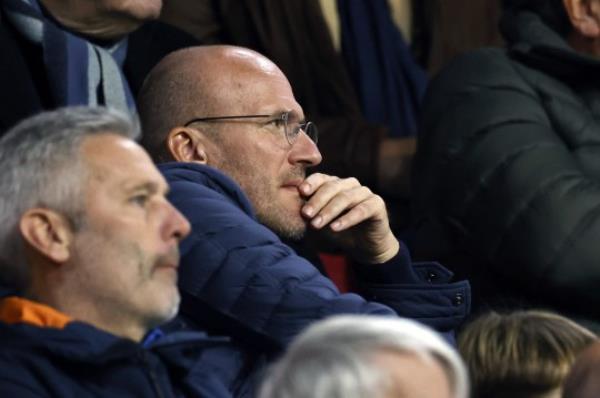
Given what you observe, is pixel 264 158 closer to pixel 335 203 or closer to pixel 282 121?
pixel 282 121

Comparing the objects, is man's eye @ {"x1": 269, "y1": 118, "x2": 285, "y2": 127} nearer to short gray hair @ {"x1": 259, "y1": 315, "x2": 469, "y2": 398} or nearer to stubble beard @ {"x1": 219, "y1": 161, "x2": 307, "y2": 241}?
stubble beard @ {"x1": 219, "y1": 161, "x2": 307, "y2": 241}

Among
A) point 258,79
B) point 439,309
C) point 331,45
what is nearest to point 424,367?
→ point 439,309

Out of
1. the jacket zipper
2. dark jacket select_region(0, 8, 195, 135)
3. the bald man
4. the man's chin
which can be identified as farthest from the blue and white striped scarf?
the jacket zipper

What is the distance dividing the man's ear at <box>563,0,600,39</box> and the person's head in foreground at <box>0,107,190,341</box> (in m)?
2.22

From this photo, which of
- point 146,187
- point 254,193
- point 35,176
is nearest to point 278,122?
point 254,193

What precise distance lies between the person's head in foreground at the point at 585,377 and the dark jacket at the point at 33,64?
155 centimetres

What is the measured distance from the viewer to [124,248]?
2.60 meters

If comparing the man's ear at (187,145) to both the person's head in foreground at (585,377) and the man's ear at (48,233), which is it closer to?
the man's ear at (48,233)

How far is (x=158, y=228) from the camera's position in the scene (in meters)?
2.64

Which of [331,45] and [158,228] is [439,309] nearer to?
[158,228]

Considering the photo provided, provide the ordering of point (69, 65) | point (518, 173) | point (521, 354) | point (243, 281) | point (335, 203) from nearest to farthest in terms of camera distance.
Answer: point (243, 281), point (521, 354), point (335, 203), point (69, 65), point (518, 173)

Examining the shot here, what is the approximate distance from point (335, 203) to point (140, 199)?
2.18 feet

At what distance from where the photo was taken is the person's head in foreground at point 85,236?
8.48ft

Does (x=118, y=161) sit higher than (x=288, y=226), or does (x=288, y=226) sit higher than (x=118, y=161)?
(x=118, y=161)
